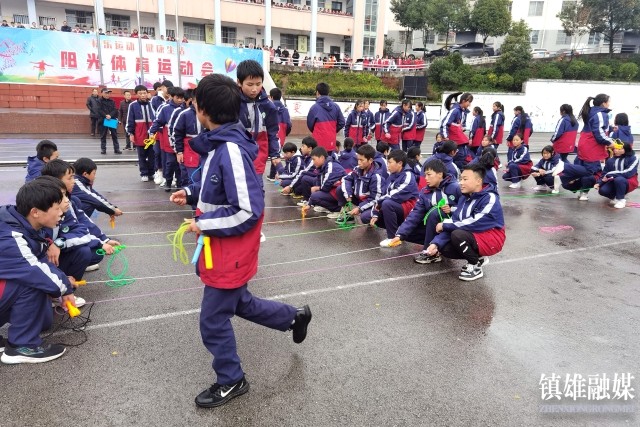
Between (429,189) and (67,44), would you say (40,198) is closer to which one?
(429,189)

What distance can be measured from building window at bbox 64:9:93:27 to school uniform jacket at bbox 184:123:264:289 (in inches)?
1415

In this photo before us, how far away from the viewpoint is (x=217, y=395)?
276 cm

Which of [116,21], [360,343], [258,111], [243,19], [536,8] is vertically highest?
[536,8]

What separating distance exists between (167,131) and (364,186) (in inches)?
157

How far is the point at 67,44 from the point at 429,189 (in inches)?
615

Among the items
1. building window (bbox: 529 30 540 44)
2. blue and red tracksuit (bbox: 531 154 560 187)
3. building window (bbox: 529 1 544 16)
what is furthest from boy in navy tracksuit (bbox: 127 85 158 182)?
building window (bbox: 529 1 544 16)

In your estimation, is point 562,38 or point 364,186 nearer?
point 364,186

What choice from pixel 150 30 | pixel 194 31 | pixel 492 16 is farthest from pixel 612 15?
pixel 150 30

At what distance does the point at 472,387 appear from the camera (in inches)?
→ 119

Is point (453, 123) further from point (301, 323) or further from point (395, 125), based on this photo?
point (301, 323)

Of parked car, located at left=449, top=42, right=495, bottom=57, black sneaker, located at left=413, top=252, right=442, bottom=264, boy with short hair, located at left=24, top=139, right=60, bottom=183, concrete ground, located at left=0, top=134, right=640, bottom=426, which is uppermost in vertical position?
parked car, located at left=449, top=42, right=495, bottom=57

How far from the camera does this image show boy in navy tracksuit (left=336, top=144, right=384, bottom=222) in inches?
257

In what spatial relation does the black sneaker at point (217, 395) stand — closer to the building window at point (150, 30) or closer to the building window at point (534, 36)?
the building window at point (150, 30)

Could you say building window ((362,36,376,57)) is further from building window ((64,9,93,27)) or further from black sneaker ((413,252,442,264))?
black sneaker ((413,252,442,264))
